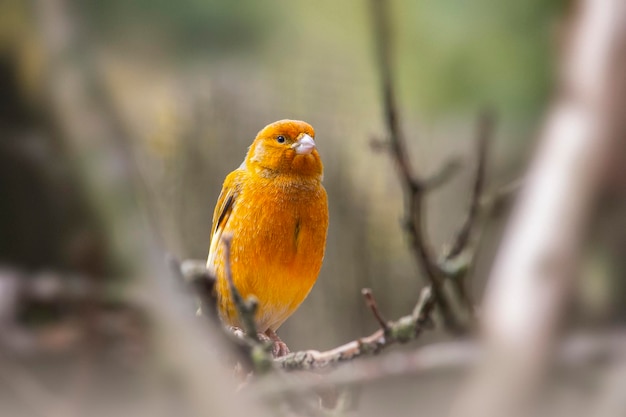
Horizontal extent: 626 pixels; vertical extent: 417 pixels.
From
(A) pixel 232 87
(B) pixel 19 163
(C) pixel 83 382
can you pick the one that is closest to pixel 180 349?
(C) pixel 83 382

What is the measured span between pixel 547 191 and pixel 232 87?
609mm

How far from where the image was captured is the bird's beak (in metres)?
0.72

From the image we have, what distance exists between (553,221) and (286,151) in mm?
278

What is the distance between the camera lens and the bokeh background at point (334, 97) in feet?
3.36

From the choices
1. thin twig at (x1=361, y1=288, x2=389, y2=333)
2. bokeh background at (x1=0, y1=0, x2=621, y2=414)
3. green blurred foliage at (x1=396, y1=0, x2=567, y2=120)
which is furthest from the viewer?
green blurred foliage at (x1=396, y1=0, x2=567, y2=120)

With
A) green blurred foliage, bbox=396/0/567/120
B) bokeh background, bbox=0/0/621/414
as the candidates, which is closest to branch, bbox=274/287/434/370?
bokeh background, bbox=0/0/621/414

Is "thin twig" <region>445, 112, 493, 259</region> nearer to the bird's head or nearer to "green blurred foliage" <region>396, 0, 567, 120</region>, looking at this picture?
the bird's head

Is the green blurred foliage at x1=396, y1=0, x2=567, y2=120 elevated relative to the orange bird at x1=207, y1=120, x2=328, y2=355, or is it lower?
elevated

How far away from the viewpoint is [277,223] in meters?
0.76

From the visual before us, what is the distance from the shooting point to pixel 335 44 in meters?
1.21

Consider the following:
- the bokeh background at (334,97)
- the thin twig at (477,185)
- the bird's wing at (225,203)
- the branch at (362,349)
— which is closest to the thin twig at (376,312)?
the branch at (362,349)

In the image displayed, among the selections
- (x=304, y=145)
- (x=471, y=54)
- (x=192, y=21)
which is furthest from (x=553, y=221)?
(x=192, y=21)

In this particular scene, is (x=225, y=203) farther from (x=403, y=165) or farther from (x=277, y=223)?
(x=403, y=165)

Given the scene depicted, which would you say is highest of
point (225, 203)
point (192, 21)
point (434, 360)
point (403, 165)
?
point (192, 21)
